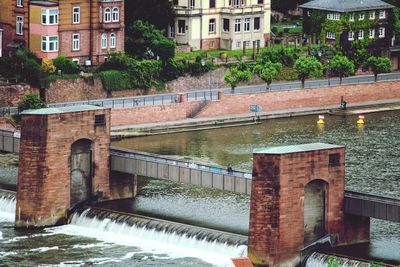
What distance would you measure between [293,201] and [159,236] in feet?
29.9

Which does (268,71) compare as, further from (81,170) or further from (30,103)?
(81,170)

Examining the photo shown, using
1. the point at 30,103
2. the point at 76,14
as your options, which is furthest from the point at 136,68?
the point at 30,103

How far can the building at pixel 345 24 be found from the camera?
17362 cm

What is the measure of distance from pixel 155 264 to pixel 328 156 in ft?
32.3

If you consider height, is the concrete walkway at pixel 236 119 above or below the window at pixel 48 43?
below

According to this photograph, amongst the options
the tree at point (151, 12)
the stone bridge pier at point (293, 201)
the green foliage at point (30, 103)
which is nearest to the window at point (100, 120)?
the stone bridge pier at point (293, 201)

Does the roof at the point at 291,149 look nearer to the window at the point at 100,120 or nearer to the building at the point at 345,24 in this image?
the window at the point at 100,120

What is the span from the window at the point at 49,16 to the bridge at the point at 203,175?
25.6 meters

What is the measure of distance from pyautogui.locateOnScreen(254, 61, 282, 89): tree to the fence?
35.8 meters

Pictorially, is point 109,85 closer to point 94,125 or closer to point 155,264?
point 94,125

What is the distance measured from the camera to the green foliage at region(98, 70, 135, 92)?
6073 inches

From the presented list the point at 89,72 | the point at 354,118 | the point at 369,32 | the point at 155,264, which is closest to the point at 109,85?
the point at 89,72

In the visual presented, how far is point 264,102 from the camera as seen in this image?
156500 millimetres

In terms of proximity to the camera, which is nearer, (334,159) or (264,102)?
(334,159)
